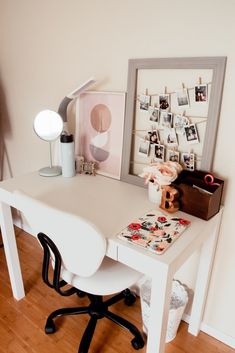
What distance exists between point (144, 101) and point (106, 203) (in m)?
0.55

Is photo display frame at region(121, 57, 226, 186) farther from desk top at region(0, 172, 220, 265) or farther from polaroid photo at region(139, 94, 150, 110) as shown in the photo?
desk top at region(0, 172, 220, 265)

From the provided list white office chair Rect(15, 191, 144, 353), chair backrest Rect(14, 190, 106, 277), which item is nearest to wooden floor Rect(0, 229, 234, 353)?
white office chair Rect(15, 191, 144, 353)

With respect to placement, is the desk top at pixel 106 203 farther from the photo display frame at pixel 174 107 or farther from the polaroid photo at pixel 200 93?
the polaroid photo at pixel 200 93

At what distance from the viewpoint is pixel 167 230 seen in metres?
1.05

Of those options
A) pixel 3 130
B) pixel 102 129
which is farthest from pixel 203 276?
pixel 3 130

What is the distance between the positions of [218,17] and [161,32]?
26 cm

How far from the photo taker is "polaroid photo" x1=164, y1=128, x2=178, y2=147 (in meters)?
1.29

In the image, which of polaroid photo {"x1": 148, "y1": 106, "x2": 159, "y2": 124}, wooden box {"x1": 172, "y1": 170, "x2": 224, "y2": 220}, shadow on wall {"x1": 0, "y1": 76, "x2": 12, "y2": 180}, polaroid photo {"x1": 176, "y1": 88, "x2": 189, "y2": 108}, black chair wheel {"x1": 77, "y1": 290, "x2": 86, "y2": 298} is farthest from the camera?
shadow on wall {"x1": 0, "y1": 76, "x2": 12, "y2": 180}

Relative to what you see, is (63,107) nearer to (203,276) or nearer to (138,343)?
(203,276)

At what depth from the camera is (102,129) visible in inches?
60.7

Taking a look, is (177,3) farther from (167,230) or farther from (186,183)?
(167,230)

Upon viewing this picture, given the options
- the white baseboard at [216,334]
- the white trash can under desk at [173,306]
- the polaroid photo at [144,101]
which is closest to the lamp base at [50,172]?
the polaroid photo at [144,101]

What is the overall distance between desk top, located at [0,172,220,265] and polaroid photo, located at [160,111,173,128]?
36cm

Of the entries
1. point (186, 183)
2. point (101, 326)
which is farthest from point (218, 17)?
point (101, 326)
